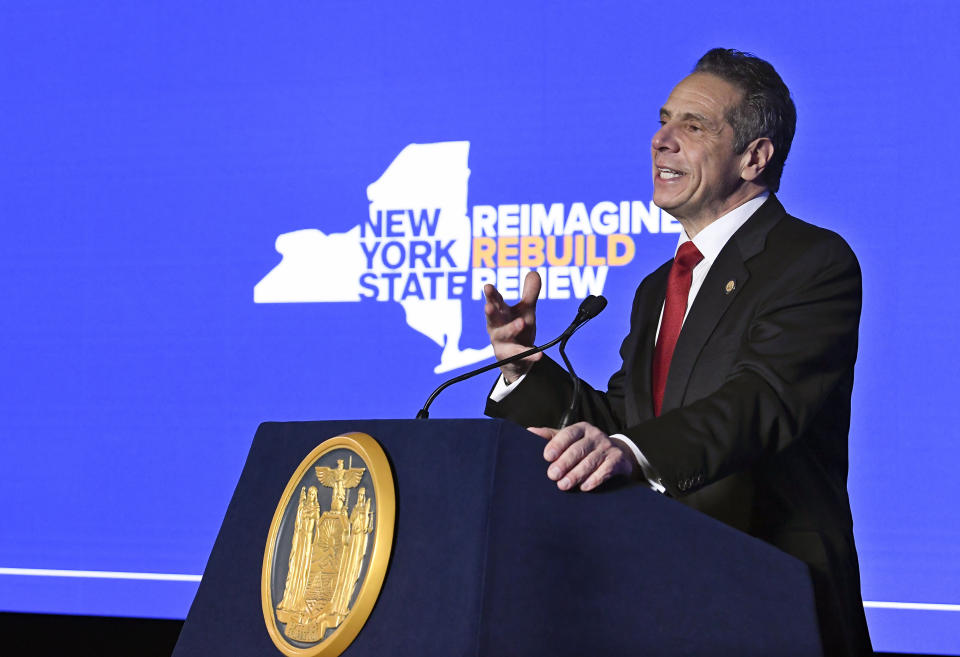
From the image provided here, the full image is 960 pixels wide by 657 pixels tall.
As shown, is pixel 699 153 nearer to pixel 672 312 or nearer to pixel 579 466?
pixel 672 312

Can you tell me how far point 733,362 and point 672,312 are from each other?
0.75ft

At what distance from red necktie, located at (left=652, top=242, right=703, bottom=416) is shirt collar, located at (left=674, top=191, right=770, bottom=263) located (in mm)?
16

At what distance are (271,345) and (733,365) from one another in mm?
2162

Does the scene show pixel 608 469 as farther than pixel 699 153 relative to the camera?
No

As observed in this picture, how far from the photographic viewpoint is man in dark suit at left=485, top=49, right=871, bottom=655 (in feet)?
4.29

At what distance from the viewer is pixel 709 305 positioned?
1.63 m

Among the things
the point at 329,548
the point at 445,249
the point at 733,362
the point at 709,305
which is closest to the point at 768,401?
the point at 733,362

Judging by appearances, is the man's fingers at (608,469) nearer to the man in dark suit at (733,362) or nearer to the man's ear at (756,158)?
the man in dark suit at (733,362)

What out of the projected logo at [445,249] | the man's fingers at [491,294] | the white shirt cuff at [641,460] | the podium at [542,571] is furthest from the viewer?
the projected logo at [445,249]

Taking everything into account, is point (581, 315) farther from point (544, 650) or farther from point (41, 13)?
point (41, 13)

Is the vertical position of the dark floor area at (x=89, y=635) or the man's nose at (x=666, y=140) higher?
the man's nose at (x=666, y=140)

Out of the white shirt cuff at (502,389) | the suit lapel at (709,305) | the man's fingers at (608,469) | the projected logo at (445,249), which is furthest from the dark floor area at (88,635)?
the man's fingers at (608,469)

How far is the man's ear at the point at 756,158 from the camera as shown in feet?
5.84

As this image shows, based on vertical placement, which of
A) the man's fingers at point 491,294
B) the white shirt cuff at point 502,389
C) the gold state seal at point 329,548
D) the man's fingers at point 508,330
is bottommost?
the gold state seal at point 329,548
